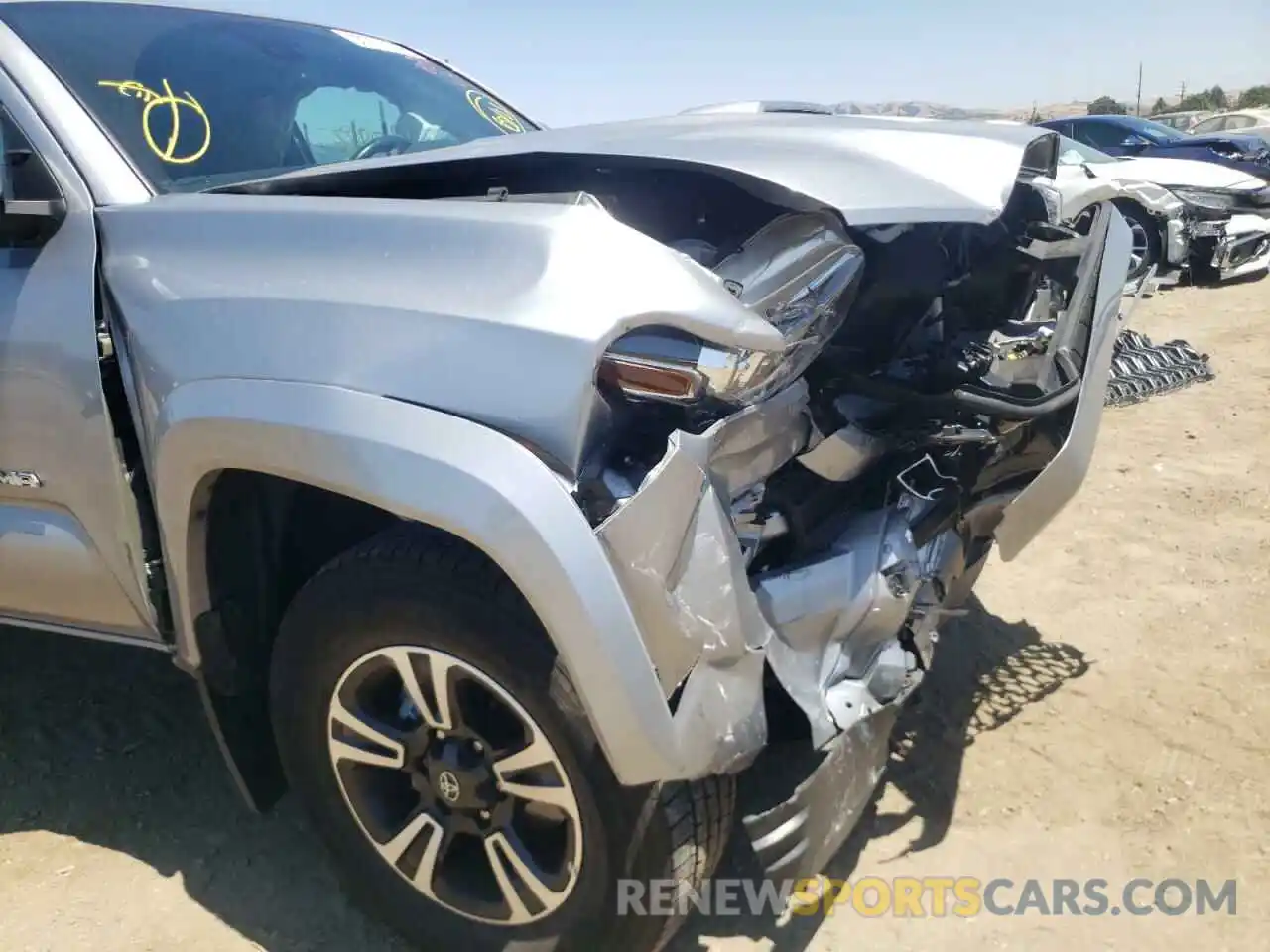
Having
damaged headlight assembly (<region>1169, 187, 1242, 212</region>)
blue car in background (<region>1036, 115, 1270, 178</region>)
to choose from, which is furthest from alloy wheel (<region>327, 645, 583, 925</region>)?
blue car in background (<region>1036, 115, 1270, 178</region>)

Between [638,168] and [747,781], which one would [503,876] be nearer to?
[747,781]

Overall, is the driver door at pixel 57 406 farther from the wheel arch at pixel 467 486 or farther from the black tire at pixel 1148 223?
the black tire at pixel 1148 223

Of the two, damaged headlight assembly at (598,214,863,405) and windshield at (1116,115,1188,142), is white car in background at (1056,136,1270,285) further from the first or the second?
damaged headlight assembly at (598,214,863,405)

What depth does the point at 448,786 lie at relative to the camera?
198 centimetres

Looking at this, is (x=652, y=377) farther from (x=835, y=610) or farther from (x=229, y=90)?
(x=229, y=90)

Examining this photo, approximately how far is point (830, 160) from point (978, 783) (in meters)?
1.60

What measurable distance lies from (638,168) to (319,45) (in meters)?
1.61

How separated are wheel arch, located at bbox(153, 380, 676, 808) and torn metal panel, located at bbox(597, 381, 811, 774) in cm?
5

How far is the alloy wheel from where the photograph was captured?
1856 millimetres

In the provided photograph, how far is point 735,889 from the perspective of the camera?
2.29 meters

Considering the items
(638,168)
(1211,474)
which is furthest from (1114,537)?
(638,168)

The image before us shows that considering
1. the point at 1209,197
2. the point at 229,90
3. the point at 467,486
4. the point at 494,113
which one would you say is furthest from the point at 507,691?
the point at 1209,197

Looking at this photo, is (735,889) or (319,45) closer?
(735,889)

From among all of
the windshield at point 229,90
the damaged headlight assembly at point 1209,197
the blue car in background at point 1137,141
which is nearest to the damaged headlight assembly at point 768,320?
the windshield at point 229,90
